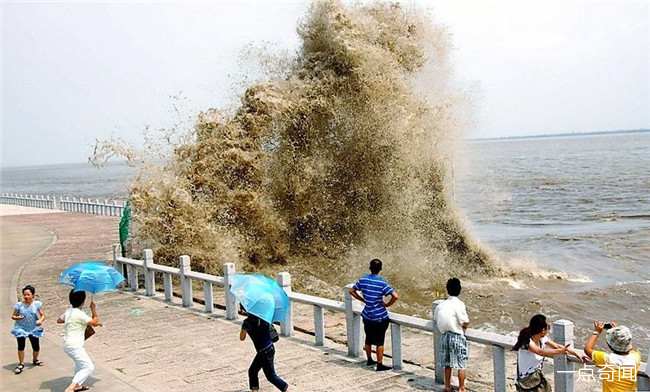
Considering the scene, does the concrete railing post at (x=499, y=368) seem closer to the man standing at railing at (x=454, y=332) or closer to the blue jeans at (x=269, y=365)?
the man standing at railing at (x=454, y=332)

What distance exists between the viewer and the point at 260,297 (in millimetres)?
6918

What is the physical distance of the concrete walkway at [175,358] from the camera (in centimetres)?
782

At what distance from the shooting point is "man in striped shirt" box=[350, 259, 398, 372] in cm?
788

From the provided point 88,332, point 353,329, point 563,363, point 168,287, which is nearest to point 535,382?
point 563,363

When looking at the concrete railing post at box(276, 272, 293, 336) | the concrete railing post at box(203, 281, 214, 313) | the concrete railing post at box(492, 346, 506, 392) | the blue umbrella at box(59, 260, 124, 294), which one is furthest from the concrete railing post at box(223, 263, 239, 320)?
the concrete railing post at box(492, 346, 506, 392)

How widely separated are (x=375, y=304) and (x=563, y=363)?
235 centimetres

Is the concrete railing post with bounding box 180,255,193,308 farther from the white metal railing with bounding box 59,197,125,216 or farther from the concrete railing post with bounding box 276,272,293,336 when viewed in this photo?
the white metal railing with bounding box 59,197,125,216

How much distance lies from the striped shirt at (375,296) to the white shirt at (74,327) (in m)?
3.20

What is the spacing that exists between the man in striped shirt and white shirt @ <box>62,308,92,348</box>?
319 centimetres

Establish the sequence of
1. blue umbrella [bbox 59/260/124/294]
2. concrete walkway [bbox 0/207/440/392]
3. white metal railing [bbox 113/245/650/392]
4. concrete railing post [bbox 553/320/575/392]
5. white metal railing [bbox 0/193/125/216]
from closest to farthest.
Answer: concrete railing post [bbox 553/320/575/392] → white metal railing [bbox 113/245/650/392] → concrete walkway [bbox 0/207/440/392] → blue umbrella [bbox 59/260/124/294] → white metal railing [bbox 0/193/125/216]

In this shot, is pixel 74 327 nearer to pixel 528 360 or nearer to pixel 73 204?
pixel 528 360

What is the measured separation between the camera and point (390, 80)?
17359mm

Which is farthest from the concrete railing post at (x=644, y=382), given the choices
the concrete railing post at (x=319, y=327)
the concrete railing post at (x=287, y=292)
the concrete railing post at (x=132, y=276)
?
the concrete railing post at (x=132, y=276)

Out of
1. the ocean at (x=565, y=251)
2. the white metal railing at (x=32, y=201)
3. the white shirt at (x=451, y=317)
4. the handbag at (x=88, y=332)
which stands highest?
the white metal railing at (x=32, y=201)
